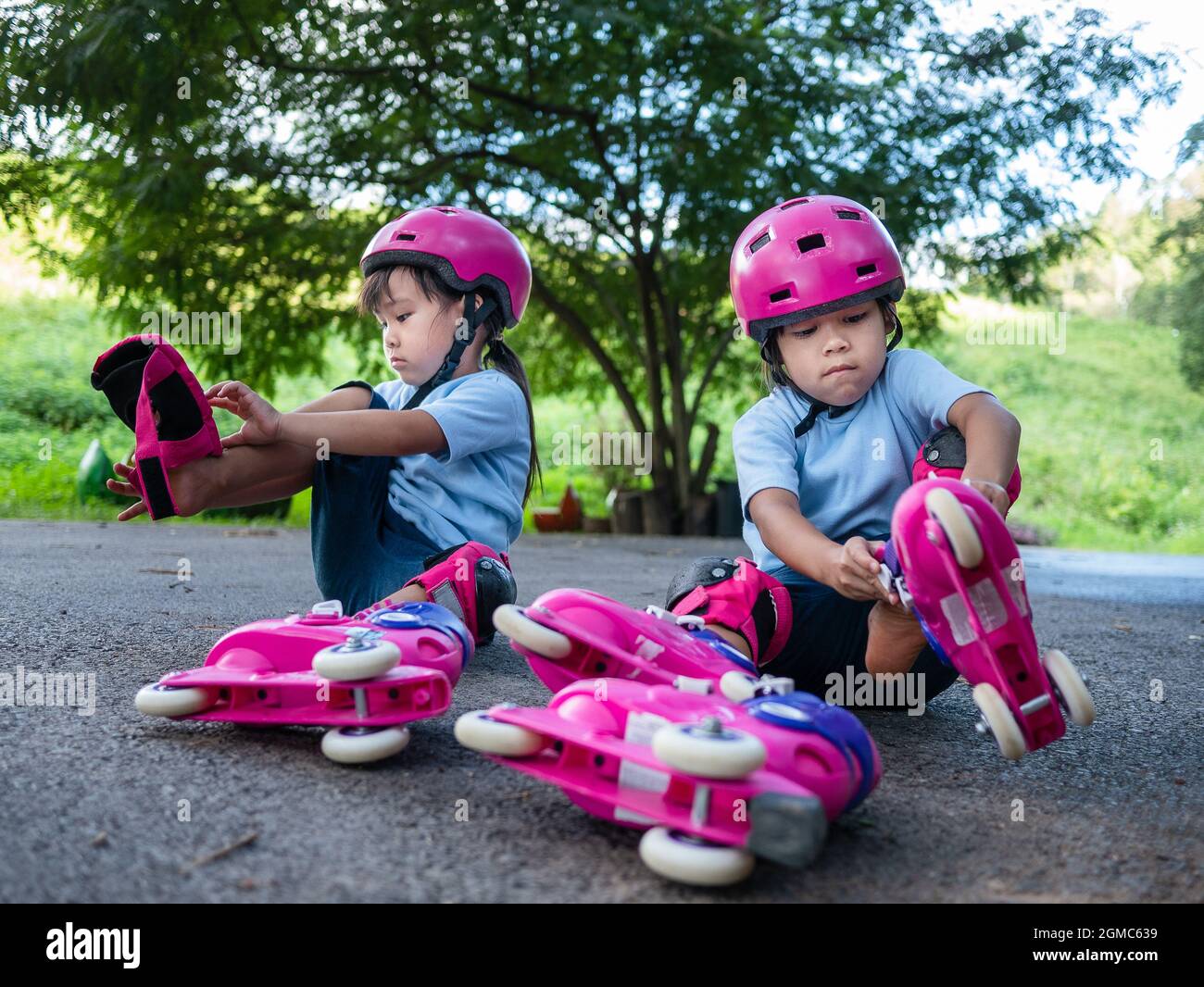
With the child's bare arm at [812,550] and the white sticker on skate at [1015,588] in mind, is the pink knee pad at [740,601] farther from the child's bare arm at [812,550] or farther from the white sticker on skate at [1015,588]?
the white sticker on skate at [1015,588]

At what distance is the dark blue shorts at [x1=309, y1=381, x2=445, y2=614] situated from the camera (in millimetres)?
2574

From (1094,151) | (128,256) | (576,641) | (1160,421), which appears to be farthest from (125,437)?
(1160,421)

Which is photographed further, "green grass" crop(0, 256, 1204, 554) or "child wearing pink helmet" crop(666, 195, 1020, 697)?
"green grass" crop(0, 256, 1204, 554)

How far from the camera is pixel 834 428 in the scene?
7.40ft

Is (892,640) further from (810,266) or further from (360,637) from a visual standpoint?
(360,637)

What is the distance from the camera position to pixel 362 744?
1557 mm

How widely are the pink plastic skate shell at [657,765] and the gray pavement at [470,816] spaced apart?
71mm

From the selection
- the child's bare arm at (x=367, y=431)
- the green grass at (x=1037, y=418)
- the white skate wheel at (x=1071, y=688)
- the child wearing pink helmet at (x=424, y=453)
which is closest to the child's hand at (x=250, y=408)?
the child's bare arm at (x=367, y=431)

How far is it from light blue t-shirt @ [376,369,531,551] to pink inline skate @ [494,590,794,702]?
846 mm

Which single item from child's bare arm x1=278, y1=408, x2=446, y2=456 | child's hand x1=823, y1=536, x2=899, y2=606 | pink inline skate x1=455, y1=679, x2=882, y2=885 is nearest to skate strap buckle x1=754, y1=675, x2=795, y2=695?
pink inline skate x1=455, y1=679, x2=882, y2=885

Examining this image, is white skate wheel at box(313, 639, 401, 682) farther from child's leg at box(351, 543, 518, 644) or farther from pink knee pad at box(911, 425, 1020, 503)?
pink knee pad at box(911, 425, 1020, 503)

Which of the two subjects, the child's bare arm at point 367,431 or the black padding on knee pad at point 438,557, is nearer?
the child's bare arm at point 367,431

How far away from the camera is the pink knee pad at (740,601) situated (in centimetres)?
211

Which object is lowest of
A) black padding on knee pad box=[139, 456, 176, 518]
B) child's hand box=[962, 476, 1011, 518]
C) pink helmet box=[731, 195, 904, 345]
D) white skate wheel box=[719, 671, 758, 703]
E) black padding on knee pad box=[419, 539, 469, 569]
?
white skate wheel box=[719, 671, 758, 703]
